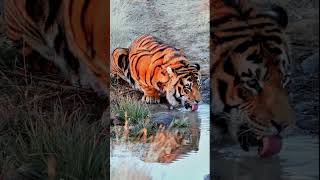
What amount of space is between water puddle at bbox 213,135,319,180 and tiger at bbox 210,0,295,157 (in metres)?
0.06

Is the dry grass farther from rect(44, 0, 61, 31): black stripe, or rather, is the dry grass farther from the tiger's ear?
the tiger's ear

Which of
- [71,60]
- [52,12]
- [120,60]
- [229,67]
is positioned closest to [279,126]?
[229,67]

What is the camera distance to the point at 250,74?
4.04 m

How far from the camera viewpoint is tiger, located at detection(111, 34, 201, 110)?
4207mm

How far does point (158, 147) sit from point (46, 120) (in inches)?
34.4

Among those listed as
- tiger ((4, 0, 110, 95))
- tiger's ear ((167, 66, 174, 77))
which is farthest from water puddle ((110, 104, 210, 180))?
tiger ((4, 0, 110, 95))

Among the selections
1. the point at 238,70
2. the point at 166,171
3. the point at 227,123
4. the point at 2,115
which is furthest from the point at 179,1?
the point at 2,115

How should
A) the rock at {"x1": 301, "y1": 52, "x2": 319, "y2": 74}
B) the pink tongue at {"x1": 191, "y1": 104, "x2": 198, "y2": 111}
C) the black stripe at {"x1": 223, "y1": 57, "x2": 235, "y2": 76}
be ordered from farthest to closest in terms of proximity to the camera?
the pink tongue at {"x1": 191, "y1": 104, "x2": 198, "y2": 111}, the black stripe at {"x1": 223, "y1": 57, "x2": 235, "y2": 76}, the rock at {"x1": 301, "y1": 52, "x2": 319, "y2": 74}

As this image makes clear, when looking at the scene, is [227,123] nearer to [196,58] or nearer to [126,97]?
[196,58]

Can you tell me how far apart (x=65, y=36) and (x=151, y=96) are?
0.80 meters

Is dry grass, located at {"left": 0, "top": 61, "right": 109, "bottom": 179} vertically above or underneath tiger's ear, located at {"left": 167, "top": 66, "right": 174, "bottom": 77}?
underneath

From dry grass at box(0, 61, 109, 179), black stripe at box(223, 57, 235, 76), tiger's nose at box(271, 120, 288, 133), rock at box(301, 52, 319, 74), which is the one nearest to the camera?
rock at box(301, 52, 319, 74)

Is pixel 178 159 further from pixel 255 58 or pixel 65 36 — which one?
pixel 65 36

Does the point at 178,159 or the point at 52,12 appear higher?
the point at 52,12
